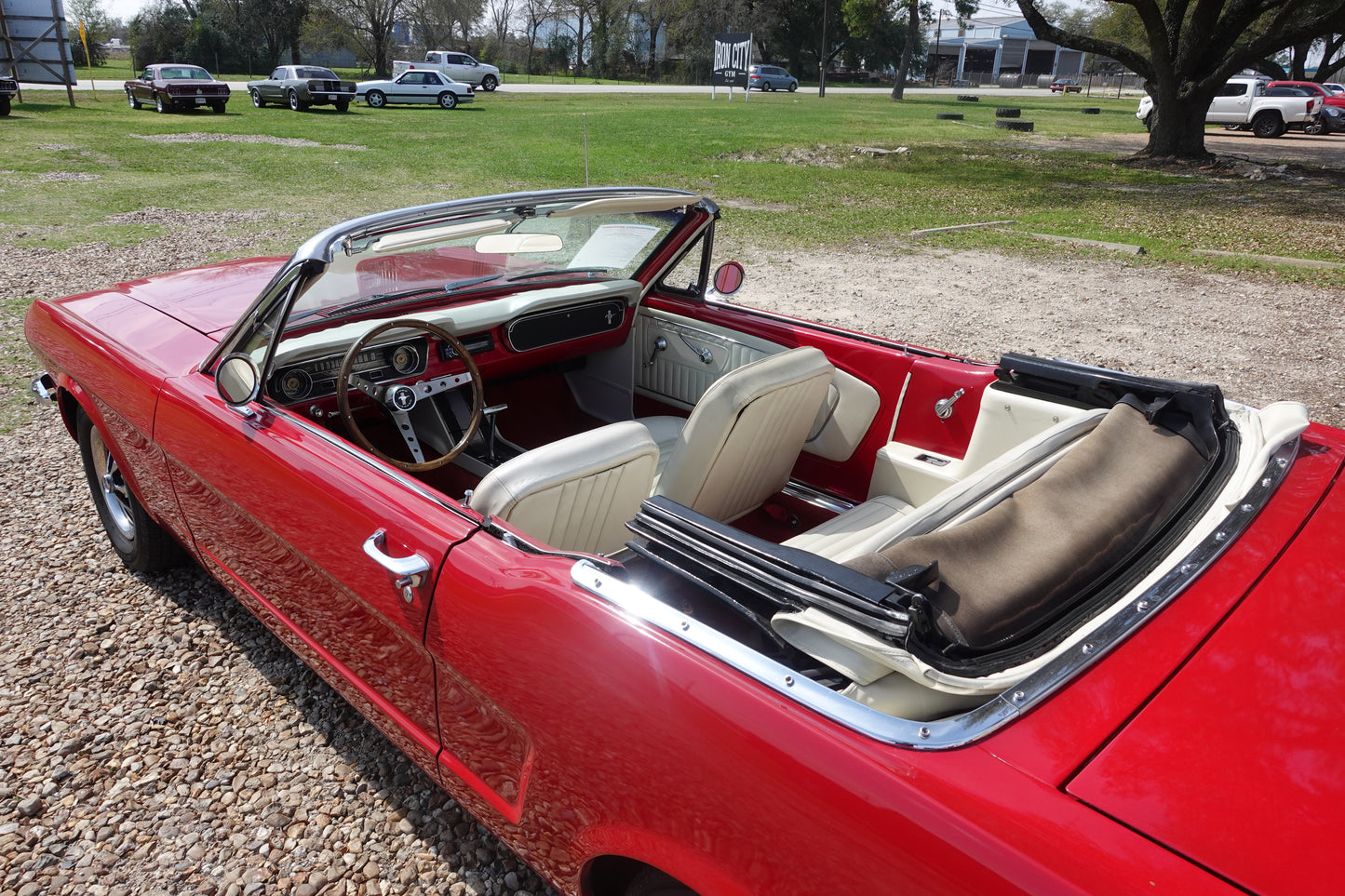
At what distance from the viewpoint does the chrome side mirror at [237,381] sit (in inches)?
94.5

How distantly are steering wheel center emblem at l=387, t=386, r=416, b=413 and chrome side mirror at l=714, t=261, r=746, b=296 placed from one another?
4.57 feet

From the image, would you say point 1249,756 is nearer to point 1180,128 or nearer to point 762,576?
point 762,576

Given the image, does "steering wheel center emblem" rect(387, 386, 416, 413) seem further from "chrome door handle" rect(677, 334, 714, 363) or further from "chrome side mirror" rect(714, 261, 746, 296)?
"chrome side mirror" rect(714, 261, 746, 296)

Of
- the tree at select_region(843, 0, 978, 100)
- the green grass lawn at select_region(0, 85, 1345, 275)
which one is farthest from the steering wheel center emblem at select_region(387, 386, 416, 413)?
the tree at select_region(843, 0, 978, 100)

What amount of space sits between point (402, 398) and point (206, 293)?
1.05 m

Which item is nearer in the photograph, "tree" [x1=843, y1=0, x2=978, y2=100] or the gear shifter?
the gear shifter

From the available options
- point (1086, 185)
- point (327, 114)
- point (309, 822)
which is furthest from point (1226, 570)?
point (327, 114)

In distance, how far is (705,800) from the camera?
1.43 meters

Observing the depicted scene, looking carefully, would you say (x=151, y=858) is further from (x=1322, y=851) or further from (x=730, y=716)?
(x=1322, y=851)

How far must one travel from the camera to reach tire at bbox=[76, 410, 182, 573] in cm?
338

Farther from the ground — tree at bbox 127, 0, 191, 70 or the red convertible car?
tree at bbox 127, 0, 191, 70

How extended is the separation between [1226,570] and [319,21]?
50894mm

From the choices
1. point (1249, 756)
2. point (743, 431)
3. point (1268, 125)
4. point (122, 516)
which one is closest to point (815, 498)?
point (743, 431)

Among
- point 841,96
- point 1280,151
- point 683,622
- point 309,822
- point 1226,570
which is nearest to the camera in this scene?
point 683,622
